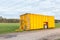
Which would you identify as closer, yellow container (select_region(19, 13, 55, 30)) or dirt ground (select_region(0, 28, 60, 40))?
dirt ground (select_region(0, 28, 60, 40))

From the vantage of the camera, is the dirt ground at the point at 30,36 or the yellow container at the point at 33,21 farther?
the yellow container at the point at 33,21

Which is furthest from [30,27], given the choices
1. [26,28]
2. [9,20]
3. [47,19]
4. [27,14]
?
[9,20]

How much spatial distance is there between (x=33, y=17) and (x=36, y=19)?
94 cm

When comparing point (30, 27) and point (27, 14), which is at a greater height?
point (27, 14)

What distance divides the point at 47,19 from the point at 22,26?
550 centimetres

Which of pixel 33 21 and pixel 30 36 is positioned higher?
pixel 33 21

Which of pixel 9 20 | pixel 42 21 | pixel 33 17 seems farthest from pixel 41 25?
pixel 9 20

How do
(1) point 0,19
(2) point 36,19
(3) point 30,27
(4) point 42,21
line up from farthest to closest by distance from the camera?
1. (1) point 0,19
2. (4) point 42,21
3. (2) point 36,19
4. (3) point 30,27

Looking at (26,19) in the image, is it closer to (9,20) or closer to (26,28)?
(26,28)

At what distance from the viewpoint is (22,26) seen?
76.1ft

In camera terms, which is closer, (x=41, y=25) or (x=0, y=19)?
(x=41, y=25)

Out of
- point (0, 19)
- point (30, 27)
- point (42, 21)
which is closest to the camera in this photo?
point (30, 27)

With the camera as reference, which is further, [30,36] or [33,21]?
[33,21]

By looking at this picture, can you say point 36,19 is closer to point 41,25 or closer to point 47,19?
point 41,25
